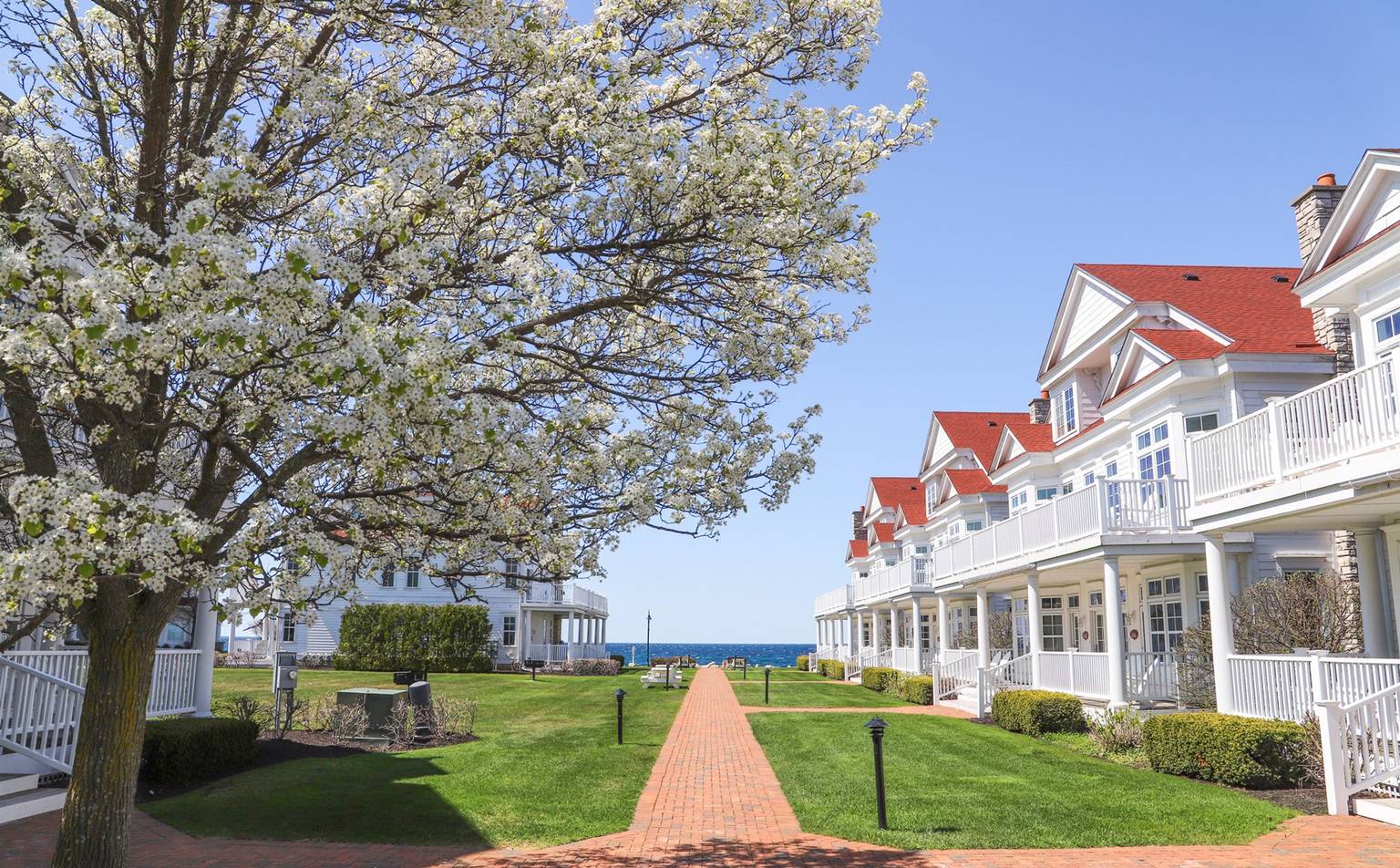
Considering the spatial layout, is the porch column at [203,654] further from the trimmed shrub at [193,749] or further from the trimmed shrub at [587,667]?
the trimmed shrub at [587,667]

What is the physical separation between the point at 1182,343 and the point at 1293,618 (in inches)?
247

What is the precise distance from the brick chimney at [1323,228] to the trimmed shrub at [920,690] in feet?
45.9

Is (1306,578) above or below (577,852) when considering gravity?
above

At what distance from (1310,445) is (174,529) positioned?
12.8 m

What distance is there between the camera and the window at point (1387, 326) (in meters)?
14.1

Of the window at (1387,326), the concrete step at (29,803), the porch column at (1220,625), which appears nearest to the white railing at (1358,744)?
the porch column at (1220,625)

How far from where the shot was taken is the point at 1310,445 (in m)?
12.6

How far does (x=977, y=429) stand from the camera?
39406mm

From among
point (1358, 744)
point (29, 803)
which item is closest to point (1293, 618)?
point (1358, 744)

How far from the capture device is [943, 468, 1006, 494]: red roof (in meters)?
34.9

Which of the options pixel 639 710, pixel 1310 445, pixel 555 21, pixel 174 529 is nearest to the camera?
pixel 174 529

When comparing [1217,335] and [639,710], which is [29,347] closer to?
[1217,335]

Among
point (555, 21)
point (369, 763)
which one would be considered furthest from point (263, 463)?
point (369, 763)

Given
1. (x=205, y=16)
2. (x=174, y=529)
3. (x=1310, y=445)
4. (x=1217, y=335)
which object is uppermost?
(x=1217, y=335)
